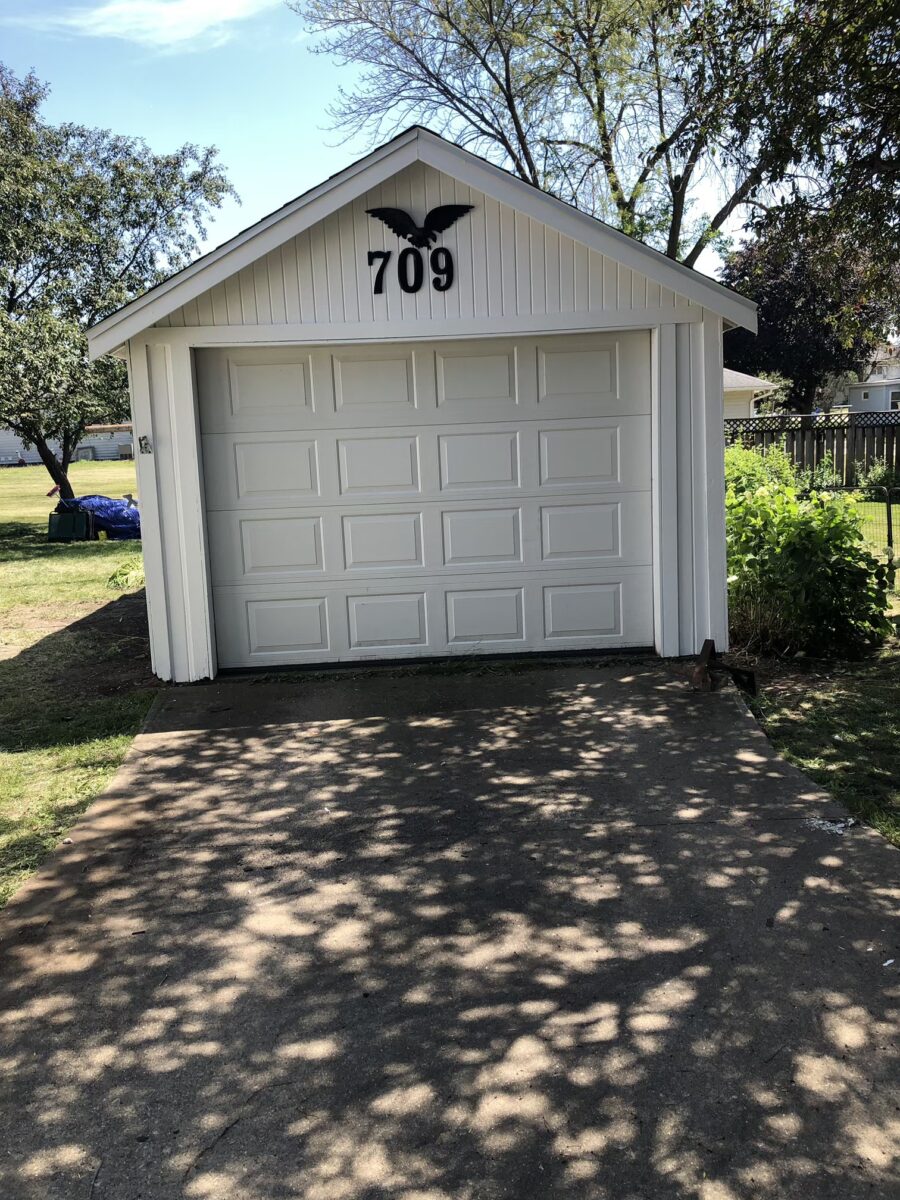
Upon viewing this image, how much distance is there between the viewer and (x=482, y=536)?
27.2 ft

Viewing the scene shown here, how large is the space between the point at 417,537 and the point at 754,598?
278cm

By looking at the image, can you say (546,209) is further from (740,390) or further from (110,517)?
(740,390)

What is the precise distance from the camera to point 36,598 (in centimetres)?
1297

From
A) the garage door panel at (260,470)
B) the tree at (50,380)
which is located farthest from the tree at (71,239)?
the garage door panel at (260,470)

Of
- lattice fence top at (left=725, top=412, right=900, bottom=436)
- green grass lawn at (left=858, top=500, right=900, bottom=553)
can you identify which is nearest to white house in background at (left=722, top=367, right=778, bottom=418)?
lattice fence top at (left=725, top=412, right=900, bottom=436)

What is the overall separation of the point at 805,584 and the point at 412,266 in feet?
12.6

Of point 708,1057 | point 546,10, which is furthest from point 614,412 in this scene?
point 546,10

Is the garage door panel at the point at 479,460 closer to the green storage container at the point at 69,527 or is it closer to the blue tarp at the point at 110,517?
the blue tarp at the point at 110,517

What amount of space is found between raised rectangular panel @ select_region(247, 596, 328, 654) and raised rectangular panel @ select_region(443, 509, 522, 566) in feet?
3.60

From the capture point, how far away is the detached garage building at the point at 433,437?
7648mm

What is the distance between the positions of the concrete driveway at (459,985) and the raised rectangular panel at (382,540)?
2.34 m

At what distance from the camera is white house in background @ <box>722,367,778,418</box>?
71.4ft

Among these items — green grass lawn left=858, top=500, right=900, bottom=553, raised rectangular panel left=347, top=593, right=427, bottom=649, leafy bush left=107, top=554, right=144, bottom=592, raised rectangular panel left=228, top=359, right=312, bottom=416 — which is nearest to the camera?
raised rectangular panel left=228, top=359, right=312, bottom=416

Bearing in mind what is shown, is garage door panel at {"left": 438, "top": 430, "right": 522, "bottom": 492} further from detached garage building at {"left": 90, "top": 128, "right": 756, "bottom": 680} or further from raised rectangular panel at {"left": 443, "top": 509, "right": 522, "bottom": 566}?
raised rectangular panel at {"left": 443, "top": 509, "right": 522, "bottom": 566}
